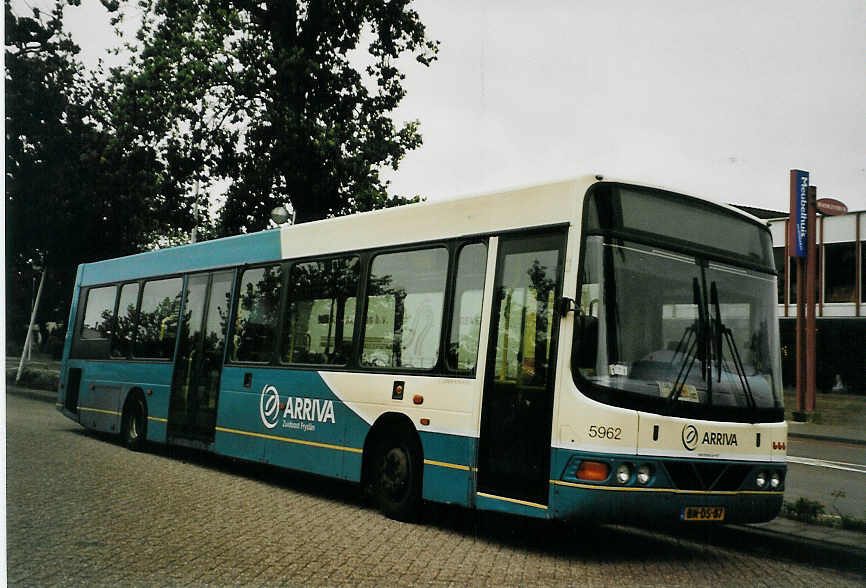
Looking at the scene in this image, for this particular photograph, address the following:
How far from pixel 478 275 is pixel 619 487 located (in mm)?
2526

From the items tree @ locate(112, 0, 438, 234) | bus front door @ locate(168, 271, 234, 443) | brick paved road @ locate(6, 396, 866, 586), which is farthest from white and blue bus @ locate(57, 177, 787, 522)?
tree @ locate(112, 0, 438, 234)

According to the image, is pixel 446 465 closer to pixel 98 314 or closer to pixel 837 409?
pixel 98 314

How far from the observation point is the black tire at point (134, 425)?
15.4 meters

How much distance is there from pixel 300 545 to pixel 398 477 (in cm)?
193

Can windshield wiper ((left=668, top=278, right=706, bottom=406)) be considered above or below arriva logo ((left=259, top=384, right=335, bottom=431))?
above

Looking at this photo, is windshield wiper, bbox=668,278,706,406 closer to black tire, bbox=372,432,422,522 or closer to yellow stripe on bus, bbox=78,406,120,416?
black tire, bbox=372,432,422,522

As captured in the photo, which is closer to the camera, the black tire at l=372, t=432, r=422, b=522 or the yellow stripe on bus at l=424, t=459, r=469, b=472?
the yellow stripe on bus at l=424, t=459, r=469, b=472

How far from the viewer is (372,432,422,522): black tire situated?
9523 mm

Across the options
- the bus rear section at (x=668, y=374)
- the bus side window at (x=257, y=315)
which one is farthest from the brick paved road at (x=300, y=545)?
the bus side window at (x=257, y=315)

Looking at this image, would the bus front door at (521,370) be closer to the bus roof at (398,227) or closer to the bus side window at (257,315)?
the bus roof at (398,227)

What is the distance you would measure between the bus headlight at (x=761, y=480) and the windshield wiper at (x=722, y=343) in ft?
1.99

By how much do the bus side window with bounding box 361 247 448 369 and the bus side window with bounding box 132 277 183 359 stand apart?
17.6ft

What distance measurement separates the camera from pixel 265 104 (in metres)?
24.3

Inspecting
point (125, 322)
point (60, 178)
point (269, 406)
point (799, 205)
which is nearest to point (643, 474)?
point (269, 406)
